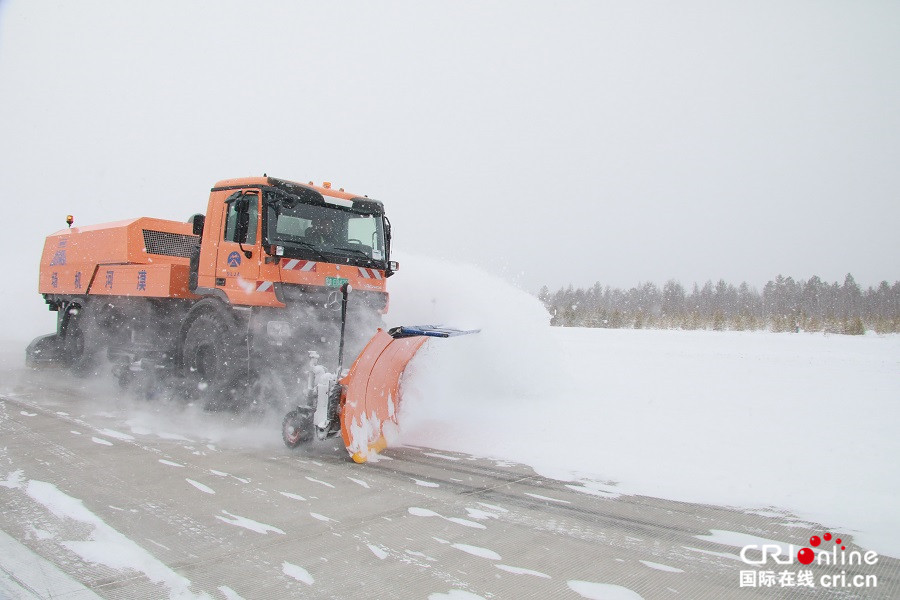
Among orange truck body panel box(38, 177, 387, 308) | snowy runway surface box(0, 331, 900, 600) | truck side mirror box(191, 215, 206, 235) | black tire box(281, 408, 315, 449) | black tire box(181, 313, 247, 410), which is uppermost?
truck side mirror box(191, 215, 206, 235)

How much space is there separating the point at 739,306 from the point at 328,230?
101819 mm

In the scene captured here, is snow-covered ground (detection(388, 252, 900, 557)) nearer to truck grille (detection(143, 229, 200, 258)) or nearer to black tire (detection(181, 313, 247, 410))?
black tire (detection(181, 313, 247, 410))

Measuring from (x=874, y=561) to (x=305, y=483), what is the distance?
140 inches

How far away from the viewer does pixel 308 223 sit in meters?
6.54

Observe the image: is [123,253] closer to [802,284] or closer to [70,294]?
[70,294]

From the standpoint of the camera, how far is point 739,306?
9506 cm

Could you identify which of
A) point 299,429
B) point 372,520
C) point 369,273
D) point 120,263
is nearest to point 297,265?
point 369,273

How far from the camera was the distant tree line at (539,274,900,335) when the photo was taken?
95.4 feet

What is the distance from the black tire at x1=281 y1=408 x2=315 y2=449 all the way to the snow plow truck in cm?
1

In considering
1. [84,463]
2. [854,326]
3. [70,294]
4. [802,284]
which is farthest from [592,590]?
[802,284]

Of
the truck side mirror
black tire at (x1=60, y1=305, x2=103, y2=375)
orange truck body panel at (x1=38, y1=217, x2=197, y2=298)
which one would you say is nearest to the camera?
the truck side mirror

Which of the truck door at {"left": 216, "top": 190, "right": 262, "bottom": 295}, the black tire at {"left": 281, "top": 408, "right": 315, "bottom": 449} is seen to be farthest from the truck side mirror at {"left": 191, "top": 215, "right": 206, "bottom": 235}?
the black tire at {"left": 281, "top": 408, "right": 315, "bottom": 449}

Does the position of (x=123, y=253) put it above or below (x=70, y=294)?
above

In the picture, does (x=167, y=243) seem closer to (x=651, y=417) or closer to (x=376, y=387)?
(x=376, y=387)
